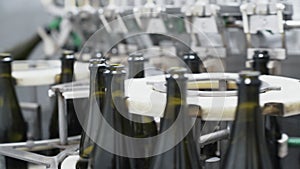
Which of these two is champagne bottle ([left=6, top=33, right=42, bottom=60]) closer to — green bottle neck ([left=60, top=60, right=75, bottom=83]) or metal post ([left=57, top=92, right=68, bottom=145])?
green bottle neck ([left=60, top=60, right=75, bottom=83])

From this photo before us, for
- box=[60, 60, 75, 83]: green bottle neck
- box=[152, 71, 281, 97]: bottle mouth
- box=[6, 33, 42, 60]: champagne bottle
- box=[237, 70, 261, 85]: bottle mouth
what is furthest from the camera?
box=[6, 33, 42, 60]: champagne bottle

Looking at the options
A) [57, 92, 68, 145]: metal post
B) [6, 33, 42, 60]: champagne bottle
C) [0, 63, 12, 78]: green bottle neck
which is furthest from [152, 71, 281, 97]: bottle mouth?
[6, 33, 42, 60]: champagne bottle

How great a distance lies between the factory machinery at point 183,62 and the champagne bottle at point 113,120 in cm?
1

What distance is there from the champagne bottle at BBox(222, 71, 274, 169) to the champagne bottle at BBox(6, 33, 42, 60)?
136 centimetres

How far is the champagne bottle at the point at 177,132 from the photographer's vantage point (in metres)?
0.42

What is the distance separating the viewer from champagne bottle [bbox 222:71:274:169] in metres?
0.40

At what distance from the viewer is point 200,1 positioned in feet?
Result: 3.51

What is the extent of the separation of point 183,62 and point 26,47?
1.41 meters

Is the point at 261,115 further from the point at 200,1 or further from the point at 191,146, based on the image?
the point at 200,1

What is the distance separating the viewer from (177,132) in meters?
0.44

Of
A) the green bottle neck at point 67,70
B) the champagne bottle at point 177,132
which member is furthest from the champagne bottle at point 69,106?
the champagne bottle at point 177,132

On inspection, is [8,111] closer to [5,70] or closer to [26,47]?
[5,70]

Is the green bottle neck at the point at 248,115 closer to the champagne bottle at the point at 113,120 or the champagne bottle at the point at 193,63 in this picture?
the champagne bottle at the point at 113,120

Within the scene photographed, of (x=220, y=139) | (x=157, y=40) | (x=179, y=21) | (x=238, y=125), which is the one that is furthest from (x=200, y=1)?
(x=238, y=125)
